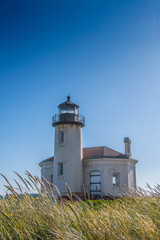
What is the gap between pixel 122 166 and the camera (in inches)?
1027

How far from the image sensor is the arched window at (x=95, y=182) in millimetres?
25484

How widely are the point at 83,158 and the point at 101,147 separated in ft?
9.95

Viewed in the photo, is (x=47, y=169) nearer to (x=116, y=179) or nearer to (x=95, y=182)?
(x=95, y=182)

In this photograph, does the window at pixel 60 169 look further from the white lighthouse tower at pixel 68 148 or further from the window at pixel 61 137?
the window at pixel 61 137

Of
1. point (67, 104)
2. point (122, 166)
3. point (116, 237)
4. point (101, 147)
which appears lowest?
point (116, 237)

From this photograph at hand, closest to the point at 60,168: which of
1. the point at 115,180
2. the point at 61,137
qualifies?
the point at 61,137

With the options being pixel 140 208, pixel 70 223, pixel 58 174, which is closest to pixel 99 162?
pixel 58 174

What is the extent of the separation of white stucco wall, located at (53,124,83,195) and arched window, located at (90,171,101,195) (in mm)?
1120

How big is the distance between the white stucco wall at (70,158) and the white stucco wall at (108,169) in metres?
0.74

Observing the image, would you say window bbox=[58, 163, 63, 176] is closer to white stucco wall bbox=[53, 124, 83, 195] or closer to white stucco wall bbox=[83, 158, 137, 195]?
white stucco wall bbox=[53, 124, 83, 195]

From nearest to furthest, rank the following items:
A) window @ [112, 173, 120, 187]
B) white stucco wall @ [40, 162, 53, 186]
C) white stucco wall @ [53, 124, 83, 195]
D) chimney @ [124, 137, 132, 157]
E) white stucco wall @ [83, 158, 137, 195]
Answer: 1. white stucco wall @ [53, 124, 83, 195]
2. white stucco wall @ [83, 158, 137, 195]
3. window @ [112, 173, 120, 187]
4. chimney @ [124, 137, 132, 157]
5. white stucco wall @ [40, 162, 53, 186]

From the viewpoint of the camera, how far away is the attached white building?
82.2 feet

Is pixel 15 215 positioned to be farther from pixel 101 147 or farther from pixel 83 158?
pixel 101 147

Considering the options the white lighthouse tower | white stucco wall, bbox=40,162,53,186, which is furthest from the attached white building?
white stucco wall, bbox=40,162,53,186
